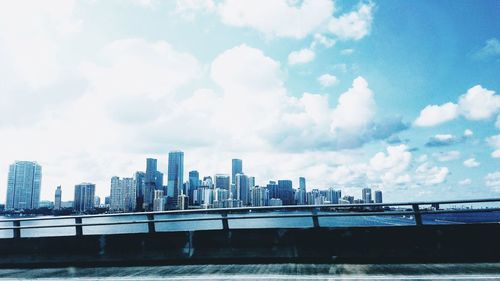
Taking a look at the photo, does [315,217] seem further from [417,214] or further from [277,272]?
[417,214]

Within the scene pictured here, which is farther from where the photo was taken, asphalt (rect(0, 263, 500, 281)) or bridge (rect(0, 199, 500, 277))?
bridge (rect(0, 199, 500, 277))

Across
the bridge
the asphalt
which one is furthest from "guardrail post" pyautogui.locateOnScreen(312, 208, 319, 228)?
the asphalt

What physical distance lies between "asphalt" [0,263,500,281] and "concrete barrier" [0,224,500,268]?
1.70 feet

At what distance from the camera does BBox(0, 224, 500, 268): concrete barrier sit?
25.9 ft

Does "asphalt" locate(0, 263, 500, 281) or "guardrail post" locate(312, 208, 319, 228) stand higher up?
"guardrail post" locate(312, 208, 319, 228)

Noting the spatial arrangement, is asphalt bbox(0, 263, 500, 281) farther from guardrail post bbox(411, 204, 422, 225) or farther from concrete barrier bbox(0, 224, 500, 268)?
guardrail post bbox(411, 204, 422, 225)

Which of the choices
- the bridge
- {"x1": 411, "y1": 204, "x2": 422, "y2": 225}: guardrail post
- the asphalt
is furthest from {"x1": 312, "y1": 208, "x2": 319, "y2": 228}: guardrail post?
{"x1": 411, "y1": 204, "x2": 422, "y2": 225}: guardrail post

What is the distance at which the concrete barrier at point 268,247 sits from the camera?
790cm

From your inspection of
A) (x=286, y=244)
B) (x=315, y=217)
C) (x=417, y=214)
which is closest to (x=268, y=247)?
(x=286, y=244)

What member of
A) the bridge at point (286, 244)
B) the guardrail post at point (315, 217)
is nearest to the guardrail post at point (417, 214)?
the bridge at point (286, 244)

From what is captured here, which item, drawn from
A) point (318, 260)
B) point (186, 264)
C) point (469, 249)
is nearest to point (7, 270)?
point (186, 264)

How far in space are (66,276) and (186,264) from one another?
2.58 metres

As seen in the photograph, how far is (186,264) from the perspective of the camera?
27.4 feet

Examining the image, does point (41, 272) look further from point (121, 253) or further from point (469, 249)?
point (469, 249)
